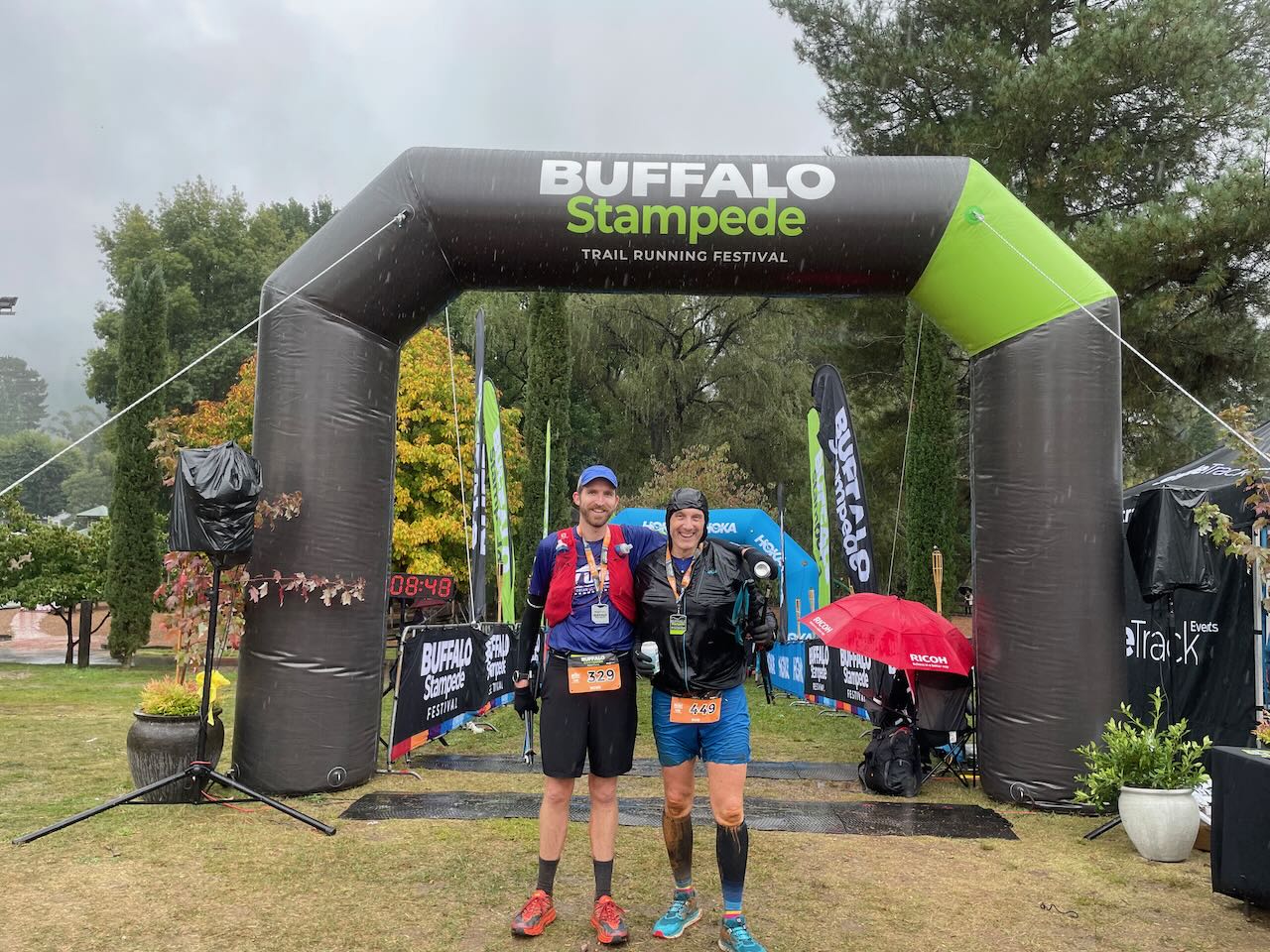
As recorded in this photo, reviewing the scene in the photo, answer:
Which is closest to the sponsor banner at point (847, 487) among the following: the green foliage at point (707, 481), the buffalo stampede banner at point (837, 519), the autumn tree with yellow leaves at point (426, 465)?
the buffalo stampede banner at point (837, 519)

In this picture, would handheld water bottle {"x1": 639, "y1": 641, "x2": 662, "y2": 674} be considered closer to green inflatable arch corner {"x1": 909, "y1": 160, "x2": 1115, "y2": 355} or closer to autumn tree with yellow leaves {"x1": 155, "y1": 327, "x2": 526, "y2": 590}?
green inflatable arch corner {"x1": 909, "y1": 160, "x2": 1115, "y2": 355}

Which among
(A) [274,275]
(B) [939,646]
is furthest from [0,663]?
(B) [939,646]

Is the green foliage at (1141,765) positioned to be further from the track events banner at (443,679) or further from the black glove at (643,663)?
the track events banner at (443,679)

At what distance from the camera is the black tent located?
19.2 feet

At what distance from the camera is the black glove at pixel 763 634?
3742 mm

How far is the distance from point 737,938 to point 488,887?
1.32 meters

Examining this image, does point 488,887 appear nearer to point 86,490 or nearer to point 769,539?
point 769,539

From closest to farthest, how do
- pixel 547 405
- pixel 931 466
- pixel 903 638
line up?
pixel 903 638 → pixel 931 466 → pixel 547 405

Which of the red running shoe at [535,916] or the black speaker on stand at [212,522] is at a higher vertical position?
the black speaker on stand at [212,522]

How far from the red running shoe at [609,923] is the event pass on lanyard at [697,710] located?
30.9 inches

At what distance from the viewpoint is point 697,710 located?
3.70m

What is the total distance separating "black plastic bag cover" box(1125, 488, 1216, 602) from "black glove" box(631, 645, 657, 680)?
12.6 feet

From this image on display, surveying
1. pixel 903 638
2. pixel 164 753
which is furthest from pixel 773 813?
pixel 164 753

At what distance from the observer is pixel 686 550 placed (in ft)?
12.7
